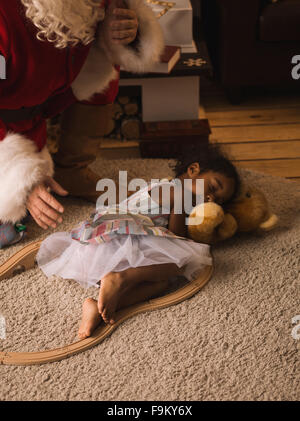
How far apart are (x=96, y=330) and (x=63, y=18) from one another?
0.69 m

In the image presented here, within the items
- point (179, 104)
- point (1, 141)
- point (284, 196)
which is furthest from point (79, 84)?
point (284, 196)

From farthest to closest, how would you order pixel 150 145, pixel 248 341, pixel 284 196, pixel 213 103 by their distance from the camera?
pixel 213 103 < pixel 150 145 < pixel 284 196 < pixel 248 341

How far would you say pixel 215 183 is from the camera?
4.39 feet

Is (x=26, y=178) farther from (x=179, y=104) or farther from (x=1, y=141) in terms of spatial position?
(x=179, y=104)

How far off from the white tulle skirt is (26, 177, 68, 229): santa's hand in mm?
205

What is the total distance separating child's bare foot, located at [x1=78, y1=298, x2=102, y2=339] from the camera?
1.09 metres

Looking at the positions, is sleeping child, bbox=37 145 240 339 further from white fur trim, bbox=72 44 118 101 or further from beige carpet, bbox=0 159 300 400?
white fur trim, bbox=72 44 118 101

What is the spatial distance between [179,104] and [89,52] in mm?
685

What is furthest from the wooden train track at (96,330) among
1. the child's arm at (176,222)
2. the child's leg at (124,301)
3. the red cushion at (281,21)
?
the red cushion at (281,21)

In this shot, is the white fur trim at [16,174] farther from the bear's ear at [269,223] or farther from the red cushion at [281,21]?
the red cushion at [281,21]

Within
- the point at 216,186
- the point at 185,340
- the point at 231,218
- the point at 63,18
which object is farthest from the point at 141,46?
the point at 185,340

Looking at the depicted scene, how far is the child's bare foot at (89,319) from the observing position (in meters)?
1.09

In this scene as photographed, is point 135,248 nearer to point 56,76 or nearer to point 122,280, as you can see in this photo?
point 122,280
